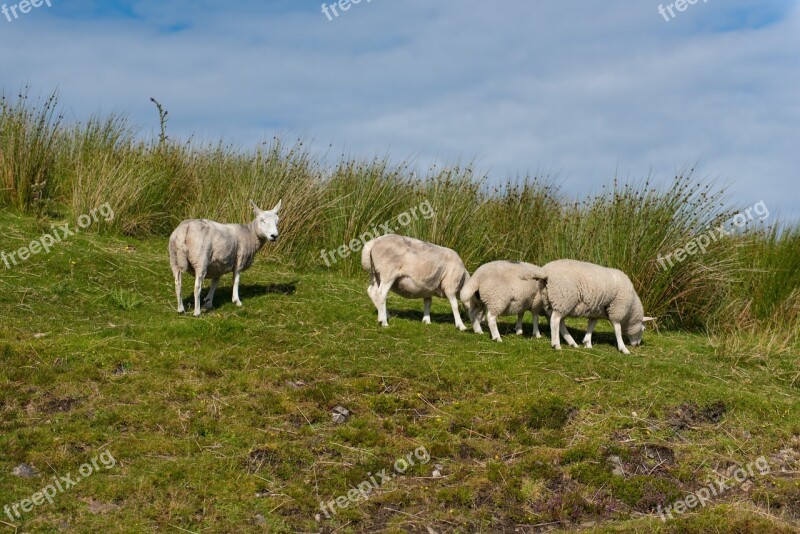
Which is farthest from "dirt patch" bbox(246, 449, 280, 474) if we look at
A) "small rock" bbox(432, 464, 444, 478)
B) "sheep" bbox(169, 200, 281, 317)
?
"sheep" bbox(169, 200, 281, 317)

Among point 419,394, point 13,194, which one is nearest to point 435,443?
point 419,394

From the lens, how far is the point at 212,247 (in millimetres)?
12461

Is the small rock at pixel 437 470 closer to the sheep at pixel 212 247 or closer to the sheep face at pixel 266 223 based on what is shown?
the sheep at pixel 212 247

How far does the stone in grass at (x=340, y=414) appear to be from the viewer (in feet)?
29.9

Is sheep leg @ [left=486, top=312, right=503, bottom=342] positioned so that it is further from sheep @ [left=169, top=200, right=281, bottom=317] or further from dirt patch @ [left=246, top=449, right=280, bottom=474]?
dirt patch @ [left=246, top=449, right=280, bottom=474]

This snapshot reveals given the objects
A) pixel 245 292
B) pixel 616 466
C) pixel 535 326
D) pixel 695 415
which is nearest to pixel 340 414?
pixel 616 466

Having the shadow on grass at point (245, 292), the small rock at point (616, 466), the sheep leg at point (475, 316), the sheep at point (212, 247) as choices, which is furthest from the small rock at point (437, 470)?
the shadow on grass at point (245, 292)

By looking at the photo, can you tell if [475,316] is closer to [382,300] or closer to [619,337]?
[382,300]

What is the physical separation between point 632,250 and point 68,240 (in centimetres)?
1001

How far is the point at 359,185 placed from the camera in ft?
62.4

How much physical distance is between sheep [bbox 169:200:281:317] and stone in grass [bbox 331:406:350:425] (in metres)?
3.78

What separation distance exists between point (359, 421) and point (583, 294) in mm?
4026

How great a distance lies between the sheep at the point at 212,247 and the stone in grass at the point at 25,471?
14.8 ft

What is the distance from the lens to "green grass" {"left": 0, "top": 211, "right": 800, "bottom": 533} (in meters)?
7.65
